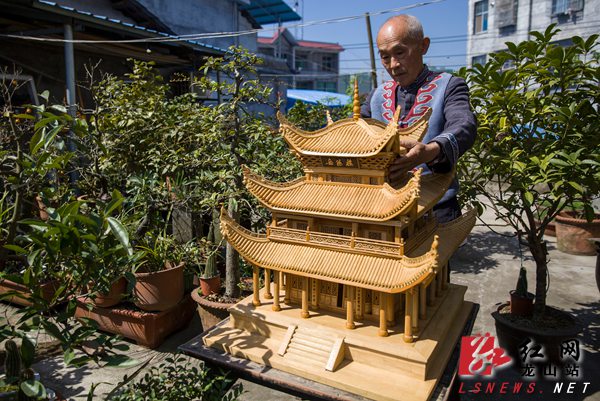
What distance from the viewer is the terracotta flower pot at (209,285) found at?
560 centimetres

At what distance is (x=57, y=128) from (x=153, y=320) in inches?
146

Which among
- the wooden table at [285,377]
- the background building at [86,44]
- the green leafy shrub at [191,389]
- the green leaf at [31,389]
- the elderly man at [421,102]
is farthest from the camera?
the background building at [86,44]

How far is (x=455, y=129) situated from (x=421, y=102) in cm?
55

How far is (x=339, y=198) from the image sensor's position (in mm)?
3092

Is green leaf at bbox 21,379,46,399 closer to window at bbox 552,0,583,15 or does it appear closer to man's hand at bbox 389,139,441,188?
man's hand at bbox 389,139,441,188

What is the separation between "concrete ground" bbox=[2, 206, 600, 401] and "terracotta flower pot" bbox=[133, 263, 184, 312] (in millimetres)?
586

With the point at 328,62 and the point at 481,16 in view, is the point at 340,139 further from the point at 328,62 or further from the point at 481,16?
the point at 328,62

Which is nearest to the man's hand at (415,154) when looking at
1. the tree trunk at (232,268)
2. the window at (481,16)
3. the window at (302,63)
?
the tree trunk at (232,268)

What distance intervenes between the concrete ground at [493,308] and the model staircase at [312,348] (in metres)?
1.24

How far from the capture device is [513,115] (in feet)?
16.0

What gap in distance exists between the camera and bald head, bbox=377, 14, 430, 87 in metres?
3.15

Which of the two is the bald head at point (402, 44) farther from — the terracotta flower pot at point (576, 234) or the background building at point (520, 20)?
the background building at point (520, 20)

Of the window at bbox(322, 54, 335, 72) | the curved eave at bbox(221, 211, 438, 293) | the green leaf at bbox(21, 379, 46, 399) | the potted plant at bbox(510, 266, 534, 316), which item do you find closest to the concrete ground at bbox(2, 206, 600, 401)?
the potted plant at bbox(510, 266, 534, 316)

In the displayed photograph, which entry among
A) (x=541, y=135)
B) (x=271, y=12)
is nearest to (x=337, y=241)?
(x=541, y=135)
